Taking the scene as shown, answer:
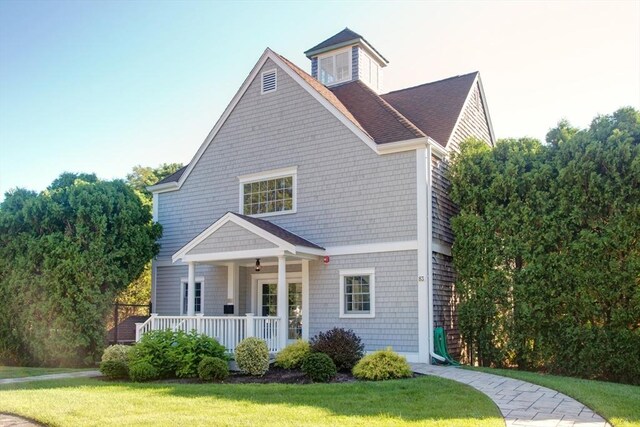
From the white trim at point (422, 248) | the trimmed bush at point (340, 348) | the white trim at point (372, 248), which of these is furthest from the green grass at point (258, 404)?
the white trim at point (372, 248)

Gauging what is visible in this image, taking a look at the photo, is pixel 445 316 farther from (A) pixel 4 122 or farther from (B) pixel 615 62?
(A) pixel 4 122

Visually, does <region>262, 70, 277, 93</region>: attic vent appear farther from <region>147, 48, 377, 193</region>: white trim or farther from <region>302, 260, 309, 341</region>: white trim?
<region>302, 260, 309, 341</region>: white trim

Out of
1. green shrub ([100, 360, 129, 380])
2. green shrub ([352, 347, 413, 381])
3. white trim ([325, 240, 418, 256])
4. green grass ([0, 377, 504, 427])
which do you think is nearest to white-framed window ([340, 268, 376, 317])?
white trim ([325, 240, 418, 256])

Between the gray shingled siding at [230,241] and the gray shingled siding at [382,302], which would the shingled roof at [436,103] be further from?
the gray shingled siding at [230,241]

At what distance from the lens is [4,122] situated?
45.1 ft

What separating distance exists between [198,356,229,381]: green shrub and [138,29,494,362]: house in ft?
6.70

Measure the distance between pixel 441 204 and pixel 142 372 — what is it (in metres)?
8.27

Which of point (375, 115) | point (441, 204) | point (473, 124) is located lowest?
point (441, 204)

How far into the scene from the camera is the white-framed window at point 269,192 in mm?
16547

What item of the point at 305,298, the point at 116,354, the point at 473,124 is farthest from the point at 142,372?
the point at 473,124

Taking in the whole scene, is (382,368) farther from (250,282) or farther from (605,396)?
(250,282)

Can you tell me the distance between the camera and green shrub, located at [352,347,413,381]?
11.2m

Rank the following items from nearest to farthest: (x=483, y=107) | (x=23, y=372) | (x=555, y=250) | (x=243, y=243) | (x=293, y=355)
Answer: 1. (x=293, y=355)
2. (x=555, y=250)
3. (x=23, y=372)
4. (x=243, y=243)
5. (x=483, y=107)

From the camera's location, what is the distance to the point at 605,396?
8.89 metres
